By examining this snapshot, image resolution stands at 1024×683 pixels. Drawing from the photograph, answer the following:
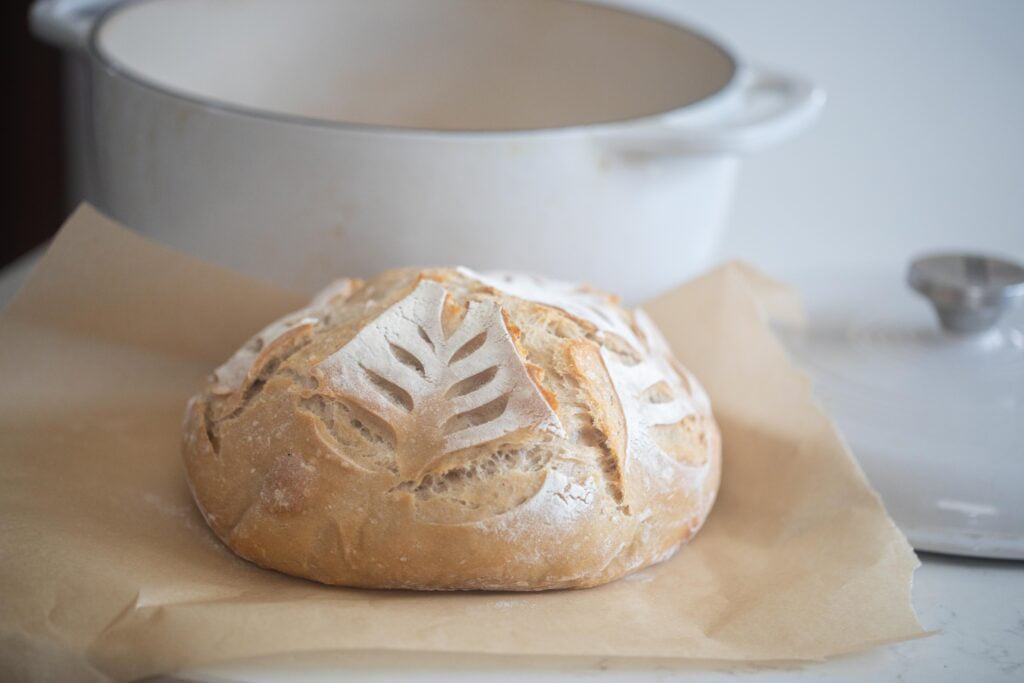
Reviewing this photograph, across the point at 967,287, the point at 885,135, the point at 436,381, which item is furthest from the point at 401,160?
the point at 885,135

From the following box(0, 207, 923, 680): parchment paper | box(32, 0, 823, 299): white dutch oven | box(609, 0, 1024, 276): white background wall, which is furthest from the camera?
box(609, 0, 1024, 276): white background wall

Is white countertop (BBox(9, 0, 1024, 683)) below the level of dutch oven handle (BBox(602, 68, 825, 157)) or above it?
below

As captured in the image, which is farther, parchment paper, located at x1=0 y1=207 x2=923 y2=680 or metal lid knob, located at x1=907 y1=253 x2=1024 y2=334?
metal lid knob, located at x1=907 y1=253 x2=1024 y2=334

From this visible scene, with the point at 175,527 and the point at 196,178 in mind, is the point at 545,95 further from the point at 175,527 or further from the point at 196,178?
the point at 175,527

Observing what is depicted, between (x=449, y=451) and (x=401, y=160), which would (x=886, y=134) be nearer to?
(x=401, y=160)

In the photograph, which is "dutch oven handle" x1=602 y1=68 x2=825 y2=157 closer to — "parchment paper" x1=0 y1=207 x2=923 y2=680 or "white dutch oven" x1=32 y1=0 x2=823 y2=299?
"white dutch oven" x1=32 y1=0 x2=823 y2=299

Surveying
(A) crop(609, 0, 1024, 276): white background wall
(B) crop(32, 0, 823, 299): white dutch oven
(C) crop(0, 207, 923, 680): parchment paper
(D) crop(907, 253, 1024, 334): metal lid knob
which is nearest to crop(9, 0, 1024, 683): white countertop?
(A) crop(609, 0, 1024, 276): white background wall

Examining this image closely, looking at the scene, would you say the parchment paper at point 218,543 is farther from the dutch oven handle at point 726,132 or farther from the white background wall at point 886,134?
the white background wall at point 886,134
